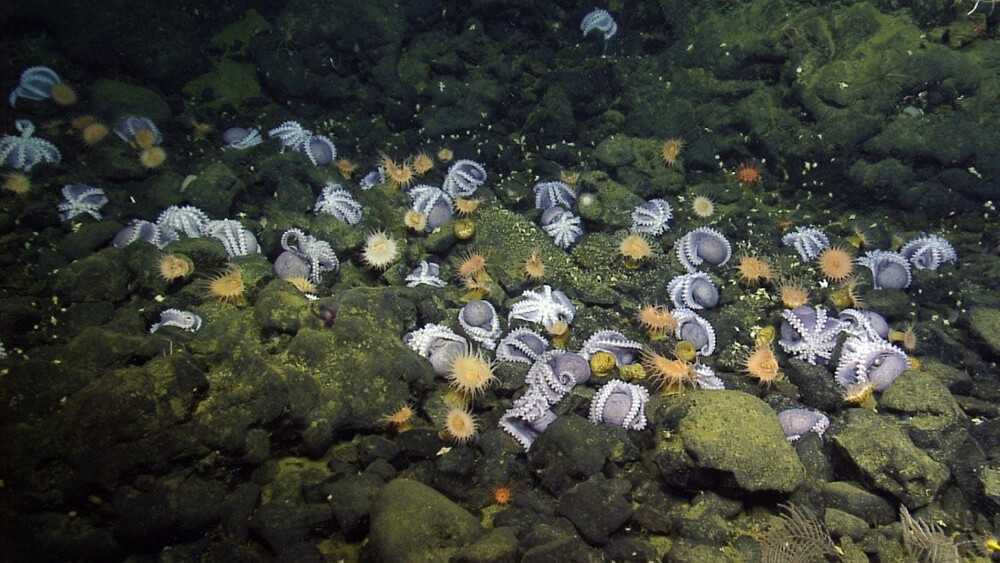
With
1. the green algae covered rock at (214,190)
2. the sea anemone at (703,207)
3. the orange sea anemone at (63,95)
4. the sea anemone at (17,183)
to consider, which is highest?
the orange sea anemone at (63,95)

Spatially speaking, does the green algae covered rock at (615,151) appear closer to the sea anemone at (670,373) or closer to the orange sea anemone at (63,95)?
the sea anemone at (670,373)

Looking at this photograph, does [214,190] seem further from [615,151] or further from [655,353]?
[655,353]

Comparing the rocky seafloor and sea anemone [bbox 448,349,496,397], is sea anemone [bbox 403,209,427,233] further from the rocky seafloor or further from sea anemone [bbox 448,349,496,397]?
sea anemone [bbox 448,349,496,397]

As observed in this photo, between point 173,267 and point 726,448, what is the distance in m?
4.81

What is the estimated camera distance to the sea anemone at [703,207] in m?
6.33

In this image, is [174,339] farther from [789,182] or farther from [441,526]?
[789,182]

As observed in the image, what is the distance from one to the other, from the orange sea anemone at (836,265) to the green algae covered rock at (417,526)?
15.0ft

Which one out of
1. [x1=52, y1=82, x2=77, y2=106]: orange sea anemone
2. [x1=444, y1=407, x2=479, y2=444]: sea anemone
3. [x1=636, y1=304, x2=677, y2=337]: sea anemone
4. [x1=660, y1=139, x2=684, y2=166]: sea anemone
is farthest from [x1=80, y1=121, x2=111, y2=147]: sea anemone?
[x1=660, y1=139, x2=684, y2=166]: sea anemone

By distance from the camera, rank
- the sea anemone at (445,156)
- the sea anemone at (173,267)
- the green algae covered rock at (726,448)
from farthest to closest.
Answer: the sea anemone at (445,156) < the sea anemone at (173,267) < the green algae covered rock at (726,448)

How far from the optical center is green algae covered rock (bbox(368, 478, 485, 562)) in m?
3.04

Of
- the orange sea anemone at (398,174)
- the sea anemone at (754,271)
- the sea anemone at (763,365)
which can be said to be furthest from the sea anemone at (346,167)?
the sea anemone at (763,365)

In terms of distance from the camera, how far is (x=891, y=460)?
3818 millimetres

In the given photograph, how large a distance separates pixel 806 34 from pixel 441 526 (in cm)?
685

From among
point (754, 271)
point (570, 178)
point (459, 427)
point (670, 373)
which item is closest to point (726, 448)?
point (670, 373)
